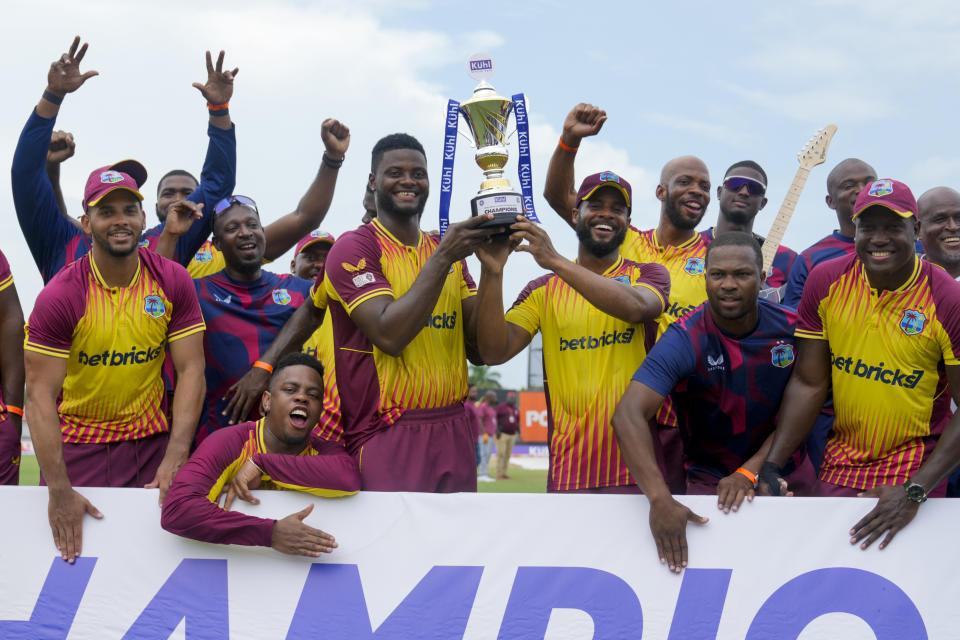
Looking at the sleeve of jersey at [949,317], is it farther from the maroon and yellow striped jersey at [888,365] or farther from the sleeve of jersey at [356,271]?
the sleeve of jersey at [356,271]

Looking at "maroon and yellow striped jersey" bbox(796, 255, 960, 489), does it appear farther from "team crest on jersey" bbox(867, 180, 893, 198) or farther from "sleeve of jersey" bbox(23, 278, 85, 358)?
"sleeve of jersey" bbox(23, 278, 85, 358)

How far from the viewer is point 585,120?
5.73m

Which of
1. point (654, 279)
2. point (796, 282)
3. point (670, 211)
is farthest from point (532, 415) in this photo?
point (654, 279)

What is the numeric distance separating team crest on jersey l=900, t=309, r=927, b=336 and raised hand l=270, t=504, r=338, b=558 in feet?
10.3

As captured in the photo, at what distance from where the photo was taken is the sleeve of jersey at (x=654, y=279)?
5199 millimetres

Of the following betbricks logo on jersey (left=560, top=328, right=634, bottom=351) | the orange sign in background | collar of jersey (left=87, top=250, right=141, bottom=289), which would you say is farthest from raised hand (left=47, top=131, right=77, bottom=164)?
the orange sign in background

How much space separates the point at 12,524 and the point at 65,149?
123 inches

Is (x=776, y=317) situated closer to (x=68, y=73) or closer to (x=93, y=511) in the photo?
(x=93, y=511)

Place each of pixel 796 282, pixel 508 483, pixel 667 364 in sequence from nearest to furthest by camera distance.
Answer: pixel 667 364 → pixel 796 282 → pixel 508 483

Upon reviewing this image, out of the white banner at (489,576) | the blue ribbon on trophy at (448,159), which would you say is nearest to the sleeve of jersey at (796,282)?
→ the white banner at (489,576)

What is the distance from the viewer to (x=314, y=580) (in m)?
4.49

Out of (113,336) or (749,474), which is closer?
(749,474)

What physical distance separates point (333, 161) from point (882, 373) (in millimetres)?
4029

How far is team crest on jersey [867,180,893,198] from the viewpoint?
4.73 metres
